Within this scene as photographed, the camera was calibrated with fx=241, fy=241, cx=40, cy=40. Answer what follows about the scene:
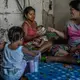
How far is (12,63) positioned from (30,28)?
3.08ft

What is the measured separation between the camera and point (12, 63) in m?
2.11

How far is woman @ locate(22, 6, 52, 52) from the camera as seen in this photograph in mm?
2904

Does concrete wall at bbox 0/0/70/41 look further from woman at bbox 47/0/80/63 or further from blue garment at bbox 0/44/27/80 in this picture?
blue garment at bbox 0/44/27/80

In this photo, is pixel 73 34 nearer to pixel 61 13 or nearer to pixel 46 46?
pixel 46 46

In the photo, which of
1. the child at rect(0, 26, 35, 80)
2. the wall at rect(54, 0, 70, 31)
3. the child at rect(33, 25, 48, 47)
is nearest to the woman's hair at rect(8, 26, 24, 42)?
the child at rect(0, 26, 35, 80)

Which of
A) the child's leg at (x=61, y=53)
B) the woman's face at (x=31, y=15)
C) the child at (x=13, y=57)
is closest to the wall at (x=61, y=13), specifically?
the woman's face at (x=31, y=15)

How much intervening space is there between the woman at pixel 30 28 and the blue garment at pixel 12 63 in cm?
77

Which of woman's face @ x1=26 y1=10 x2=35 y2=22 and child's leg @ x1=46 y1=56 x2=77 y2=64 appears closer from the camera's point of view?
child's leg @ x1=46 y1=56 x2=77 y2=64

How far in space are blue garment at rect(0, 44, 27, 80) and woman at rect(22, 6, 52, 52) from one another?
775 millimetres

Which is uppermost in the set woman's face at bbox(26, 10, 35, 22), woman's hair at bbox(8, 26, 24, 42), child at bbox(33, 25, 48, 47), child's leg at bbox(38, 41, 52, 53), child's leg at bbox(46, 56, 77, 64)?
woman's face at bbox(26, 10, 35, 22)

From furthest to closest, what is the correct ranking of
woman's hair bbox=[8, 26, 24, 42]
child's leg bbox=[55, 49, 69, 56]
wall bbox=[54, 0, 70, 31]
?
wall bbox=[54, 0, 70, 31], child's leg bbox=[55, 49, 69, 56], woman's hair bbox=[8, 26, 24, 42]

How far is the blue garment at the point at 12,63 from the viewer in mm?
2104

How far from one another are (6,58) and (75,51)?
0.90 meters

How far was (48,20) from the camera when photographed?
343 cm
